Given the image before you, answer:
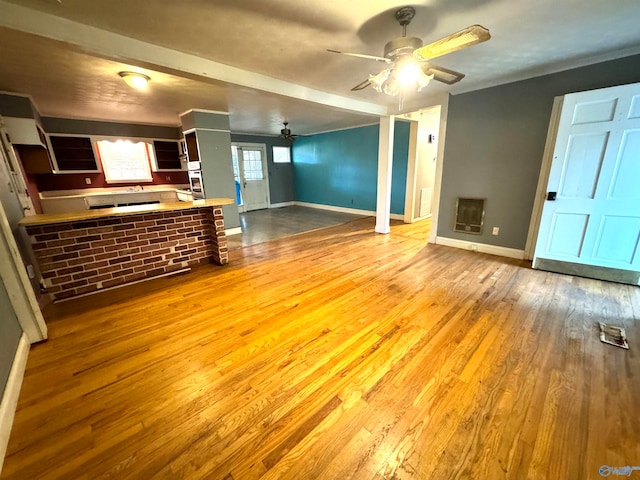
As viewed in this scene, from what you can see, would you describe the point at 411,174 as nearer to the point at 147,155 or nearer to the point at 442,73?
the point at 442,73

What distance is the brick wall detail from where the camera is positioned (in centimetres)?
256

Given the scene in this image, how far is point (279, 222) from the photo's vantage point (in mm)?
6402

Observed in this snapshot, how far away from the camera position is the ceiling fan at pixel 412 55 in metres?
1.66

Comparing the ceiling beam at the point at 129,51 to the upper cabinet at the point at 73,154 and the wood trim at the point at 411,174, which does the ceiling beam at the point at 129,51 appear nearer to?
the wood trim at the point at 411,174

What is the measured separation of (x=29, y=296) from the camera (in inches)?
74.9

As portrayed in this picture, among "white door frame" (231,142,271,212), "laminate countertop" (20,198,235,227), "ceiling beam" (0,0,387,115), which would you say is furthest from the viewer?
"white door frame" (231,142,271,212)

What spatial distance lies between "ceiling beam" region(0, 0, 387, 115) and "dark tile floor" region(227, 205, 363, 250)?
260 cm

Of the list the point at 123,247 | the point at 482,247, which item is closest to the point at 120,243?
the point at 123,247

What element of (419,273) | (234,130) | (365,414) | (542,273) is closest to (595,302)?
(542,273)

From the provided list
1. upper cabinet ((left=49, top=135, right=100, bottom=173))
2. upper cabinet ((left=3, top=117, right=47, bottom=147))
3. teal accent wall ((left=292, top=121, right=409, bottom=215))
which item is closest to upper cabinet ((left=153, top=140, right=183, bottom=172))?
upper cabinet ((left=49, top=135, right=100, bottom=173))

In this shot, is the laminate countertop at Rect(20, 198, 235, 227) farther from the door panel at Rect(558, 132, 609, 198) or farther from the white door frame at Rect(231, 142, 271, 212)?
the white door frame at Rect(231, 142, 271, 212)

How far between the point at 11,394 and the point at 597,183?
5289mm

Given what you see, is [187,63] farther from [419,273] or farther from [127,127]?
[127,127]

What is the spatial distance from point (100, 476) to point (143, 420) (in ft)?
0.86
